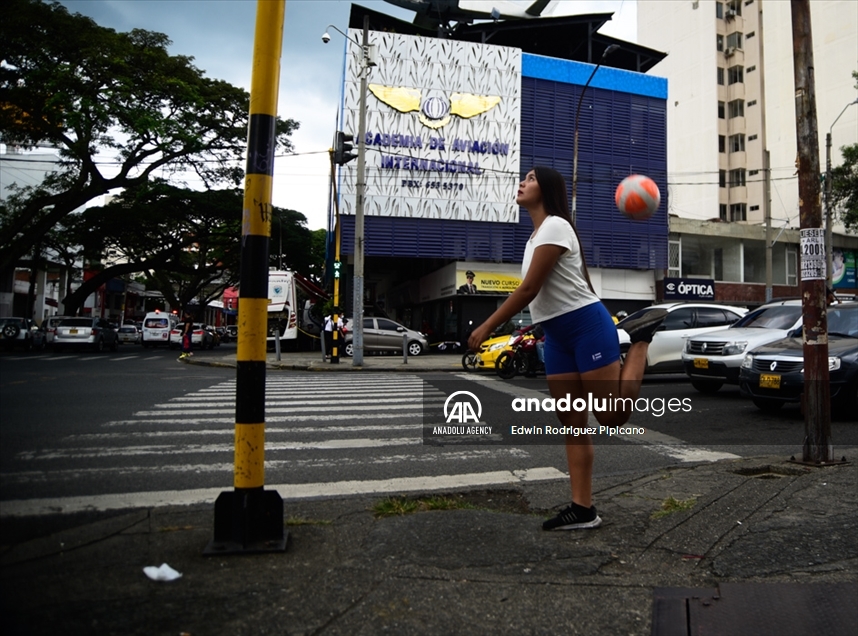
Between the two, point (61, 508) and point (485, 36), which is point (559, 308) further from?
point (485, 36)

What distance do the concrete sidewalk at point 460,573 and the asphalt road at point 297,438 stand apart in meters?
0.46

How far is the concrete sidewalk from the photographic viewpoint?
7.95ft

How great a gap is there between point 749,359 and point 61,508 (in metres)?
8.49

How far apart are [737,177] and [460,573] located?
56110 mm

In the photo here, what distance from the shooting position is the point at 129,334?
5056 centimetres

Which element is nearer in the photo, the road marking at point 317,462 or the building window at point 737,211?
the road marking at point 317,462

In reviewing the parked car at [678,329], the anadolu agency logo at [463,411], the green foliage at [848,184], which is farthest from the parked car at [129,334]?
the anadolu agency logo at [463,411]

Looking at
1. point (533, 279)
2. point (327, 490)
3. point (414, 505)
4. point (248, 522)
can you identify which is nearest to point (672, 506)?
point (414, 505)

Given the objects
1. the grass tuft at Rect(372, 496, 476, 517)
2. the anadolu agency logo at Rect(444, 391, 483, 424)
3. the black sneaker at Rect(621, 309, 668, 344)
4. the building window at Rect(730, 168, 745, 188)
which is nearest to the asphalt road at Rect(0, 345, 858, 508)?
the anadolu agency logo at Rect(444, 391, 483, 424)

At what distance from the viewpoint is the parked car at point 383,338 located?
83.3ft

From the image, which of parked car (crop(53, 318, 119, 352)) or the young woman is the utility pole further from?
parked car (crop(53, 318, 119, 352))

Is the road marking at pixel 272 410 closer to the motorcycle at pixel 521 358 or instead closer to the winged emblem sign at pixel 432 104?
the motorcycle at pixel 521 358

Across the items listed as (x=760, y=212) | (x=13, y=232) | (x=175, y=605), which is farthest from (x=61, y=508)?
(x=760, y=212)

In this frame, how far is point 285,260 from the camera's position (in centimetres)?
4053
